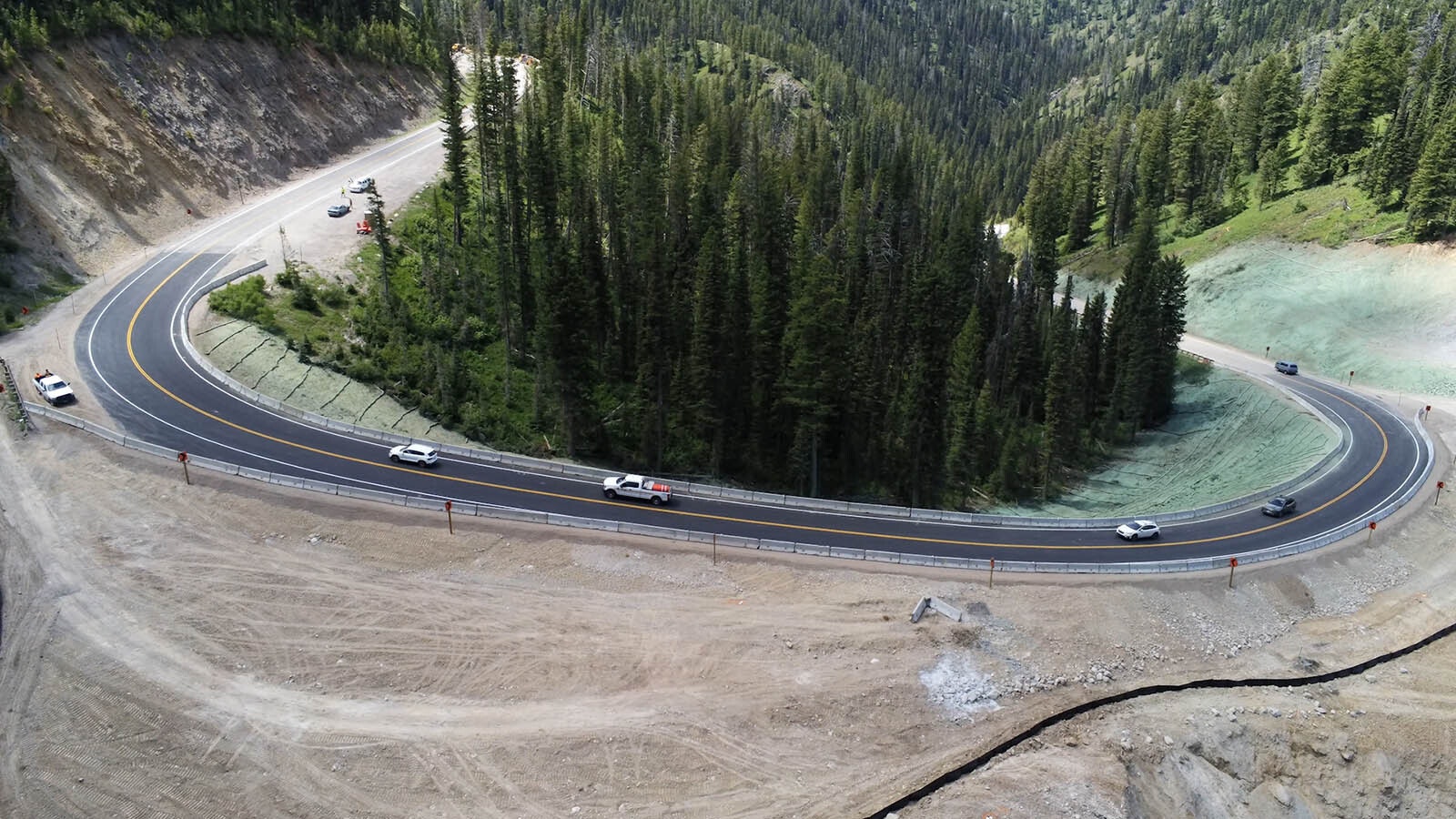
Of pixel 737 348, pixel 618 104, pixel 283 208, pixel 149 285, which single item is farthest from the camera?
pixel 618 104

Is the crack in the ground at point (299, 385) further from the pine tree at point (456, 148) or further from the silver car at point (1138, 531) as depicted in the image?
the silver car at point (1138, 531)

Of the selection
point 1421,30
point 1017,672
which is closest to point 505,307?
point 1017,672

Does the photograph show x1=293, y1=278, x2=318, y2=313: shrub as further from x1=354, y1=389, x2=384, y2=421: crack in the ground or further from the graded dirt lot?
the graded dirt lot

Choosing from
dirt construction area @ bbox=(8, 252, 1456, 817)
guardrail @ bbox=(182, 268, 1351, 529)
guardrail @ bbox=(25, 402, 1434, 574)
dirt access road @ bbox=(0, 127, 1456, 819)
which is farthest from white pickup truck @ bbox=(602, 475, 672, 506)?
dirt access road @ bbox=(0, 127, 1456, 819)

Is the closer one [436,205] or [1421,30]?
[436,205]

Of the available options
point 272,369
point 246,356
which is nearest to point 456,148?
point 246,356

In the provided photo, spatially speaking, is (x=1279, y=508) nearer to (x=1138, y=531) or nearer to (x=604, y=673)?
(x=1138, y=531)

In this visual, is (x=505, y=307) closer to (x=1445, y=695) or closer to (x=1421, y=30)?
(x=1445, y=695)
